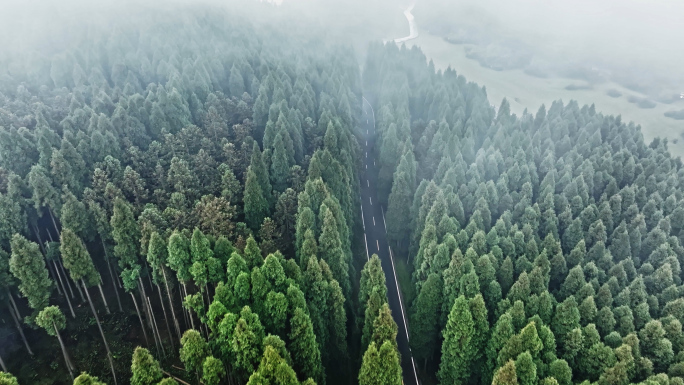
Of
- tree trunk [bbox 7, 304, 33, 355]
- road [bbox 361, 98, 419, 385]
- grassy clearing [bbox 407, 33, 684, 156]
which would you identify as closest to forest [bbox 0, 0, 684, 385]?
road [bbox 361, 98, 419, 385]

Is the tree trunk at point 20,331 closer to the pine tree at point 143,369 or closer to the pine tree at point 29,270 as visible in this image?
the pine tree at point 29,270

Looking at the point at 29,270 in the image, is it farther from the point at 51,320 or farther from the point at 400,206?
the point at 400,206

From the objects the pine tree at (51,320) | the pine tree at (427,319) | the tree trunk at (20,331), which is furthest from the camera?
the pine tree at (427,319)

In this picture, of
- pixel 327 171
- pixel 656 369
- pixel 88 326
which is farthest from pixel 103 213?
pixel 656 369

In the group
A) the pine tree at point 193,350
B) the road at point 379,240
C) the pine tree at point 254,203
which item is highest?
the pine tree at point 254,203

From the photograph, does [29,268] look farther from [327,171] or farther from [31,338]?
[327,171]

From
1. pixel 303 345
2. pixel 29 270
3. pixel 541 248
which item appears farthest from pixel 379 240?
pixel 29 270

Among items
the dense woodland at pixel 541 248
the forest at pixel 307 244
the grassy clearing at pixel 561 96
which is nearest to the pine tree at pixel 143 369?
the forest at pixel 307 244

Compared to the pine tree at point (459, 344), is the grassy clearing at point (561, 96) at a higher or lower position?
higher
